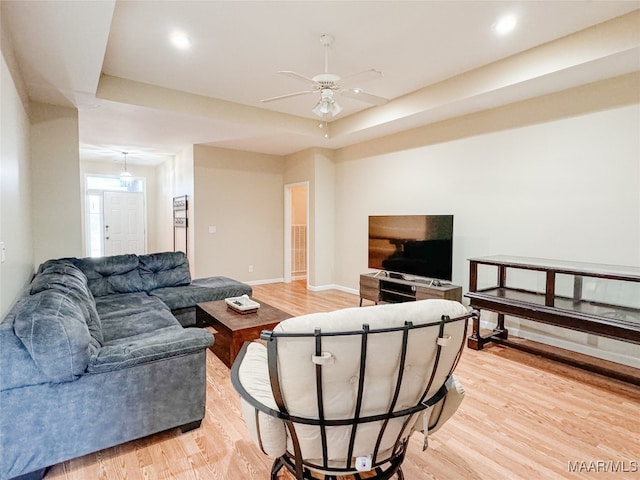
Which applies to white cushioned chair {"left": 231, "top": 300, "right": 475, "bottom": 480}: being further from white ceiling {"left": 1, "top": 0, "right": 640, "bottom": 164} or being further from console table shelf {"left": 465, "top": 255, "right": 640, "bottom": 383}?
white ceiling {"left": 1, "top": 0, "right": 640, "bottom": 164}

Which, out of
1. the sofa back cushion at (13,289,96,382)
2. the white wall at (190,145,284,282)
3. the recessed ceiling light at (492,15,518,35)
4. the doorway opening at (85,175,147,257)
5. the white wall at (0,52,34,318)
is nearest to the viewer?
the sofa back cushion at (13,289,96,382)

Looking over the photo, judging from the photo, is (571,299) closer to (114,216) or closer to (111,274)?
(111,274)

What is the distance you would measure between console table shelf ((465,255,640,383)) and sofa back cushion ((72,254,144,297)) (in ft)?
12.2

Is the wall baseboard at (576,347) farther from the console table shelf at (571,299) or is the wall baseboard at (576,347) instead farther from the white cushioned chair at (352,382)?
the white cushioned chair at (352,382)

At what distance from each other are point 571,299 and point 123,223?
29.3 ft

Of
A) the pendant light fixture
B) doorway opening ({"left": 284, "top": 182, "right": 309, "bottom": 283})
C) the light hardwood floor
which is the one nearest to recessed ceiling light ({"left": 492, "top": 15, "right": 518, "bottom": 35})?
the light hardwood floor

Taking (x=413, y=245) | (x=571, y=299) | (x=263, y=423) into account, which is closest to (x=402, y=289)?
(x=413, y=245)

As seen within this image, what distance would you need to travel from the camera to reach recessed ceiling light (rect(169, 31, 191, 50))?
9.41 feet

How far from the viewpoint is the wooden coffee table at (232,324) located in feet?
9.00

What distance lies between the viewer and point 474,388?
2.64m

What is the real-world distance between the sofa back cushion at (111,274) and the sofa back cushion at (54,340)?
2.16 m

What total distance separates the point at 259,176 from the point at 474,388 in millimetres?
5248

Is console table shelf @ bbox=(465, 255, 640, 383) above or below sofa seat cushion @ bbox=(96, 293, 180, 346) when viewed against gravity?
above

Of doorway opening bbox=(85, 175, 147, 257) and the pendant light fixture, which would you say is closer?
the pendant light fixture
